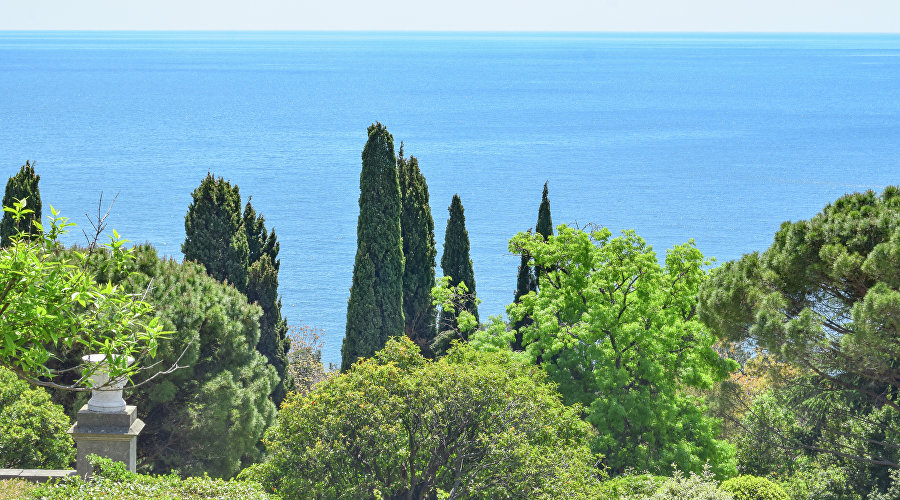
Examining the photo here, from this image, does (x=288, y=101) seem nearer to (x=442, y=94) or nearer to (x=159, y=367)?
(x=442, y=94)

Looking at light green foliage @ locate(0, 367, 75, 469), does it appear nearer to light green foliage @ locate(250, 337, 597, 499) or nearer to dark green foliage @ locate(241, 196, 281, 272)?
light green foliage @ locate(250, 337, 597, 499)

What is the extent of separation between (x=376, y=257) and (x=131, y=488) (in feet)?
45.2

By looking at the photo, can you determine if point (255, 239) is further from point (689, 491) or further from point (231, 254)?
point (689, 491)

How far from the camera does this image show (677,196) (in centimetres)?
8862

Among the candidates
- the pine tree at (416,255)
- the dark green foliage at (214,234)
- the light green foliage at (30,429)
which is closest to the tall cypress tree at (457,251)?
the pine tree at (416,255)

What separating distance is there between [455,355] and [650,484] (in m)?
3.91

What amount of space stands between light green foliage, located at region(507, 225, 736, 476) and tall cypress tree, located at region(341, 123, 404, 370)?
465 cm

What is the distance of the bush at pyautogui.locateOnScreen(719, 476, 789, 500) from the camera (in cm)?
1578

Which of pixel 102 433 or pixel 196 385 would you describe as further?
pixel 196 385

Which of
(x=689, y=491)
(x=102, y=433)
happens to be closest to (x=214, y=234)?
(x=102, y=433)

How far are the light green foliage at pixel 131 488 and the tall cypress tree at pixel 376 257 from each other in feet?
38.7

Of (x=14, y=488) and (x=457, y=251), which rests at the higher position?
(x=457, y=251)

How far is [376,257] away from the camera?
24.0 m

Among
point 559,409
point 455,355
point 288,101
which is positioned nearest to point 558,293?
point 455,355
